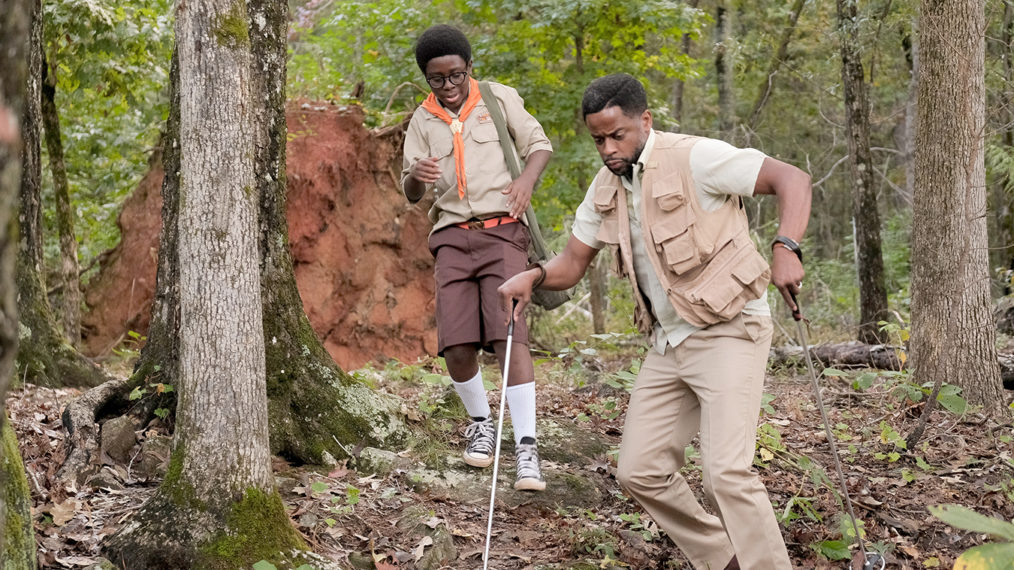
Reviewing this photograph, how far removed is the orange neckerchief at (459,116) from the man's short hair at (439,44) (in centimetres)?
26

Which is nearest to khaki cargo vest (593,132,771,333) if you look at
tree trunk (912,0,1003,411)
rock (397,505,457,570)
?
rock (397,505,457,570)

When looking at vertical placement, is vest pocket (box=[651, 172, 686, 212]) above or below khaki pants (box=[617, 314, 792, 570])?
above

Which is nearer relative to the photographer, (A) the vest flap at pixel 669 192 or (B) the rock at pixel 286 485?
(A) the vest flap at pixel 669 192

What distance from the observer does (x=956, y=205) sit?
692cm

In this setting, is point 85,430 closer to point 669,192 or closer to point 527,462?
point 527,462

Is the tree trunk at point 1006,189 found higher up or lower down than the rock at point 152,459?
higher up

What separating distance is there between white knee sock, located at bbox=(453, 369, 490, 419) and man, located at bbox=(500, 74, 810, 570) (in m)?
1.35

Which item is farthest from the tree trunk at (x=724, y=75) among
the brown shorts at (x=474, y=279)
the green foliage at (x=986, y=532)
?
the green foliage at (x=986, y=532)

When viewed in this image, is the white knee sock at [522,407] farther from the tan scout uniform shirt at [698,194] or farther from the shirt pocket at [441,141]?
the shirt pocket at [441,141]

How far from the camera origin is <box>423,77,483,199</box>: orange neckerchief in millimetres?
5051

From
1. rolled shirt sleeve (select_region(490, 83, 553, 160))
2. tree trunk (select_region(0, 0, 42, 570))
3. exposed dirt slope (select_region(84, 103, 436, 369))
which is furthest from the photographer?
exposed dirt slope (select_region(84, 103, 436, 369))

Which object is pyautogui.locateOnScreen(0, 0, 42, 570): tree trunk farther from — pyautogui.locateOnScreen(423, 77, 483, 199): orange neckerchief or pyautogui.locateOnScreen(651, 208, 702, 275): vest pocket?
pyautogui.locateOnScreen(423, 77, 483, 199): orange neckerchief

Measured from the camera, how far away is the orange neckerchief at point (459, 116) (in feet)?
16.6

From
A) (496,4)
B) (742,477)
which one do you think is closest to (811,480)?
(742,477)
